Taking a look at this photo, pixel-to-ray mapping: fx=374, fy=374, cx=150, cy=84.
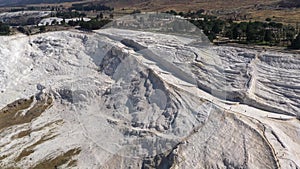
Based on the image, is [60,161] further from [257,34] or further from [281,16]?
[281,16]

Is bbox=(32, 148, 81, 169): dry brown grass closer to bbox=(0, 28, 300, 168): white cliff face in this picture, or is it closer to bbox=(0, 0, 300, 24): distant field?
bbox=(0, 28, 300, 168): white cliff face

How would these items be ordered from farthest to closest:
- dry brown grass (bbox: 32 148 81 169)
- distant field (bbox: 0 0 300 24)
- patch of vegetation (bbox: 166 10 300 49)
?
distant field (bbox: 0 0 300 24) < patch of vegetation (bbox: 166 10 300 49) < dry brown grass (bbox: 32 148 81 169)

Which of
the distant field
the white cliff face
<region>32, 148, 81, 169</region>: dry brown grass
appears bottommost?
<region>32, 148, 81, 169</region>: dry brown grass

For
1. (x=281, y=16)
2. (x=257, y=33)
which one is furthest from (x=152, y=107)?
(x=281, y=16)

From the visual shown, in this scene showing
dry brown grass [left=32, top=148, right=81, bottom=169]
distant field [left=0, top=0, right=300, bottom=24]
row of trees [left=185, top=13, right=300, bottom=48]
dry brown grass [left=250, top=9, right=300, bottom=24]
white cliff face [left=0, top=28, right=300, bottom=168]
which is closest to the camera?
white cliff face [left=0, top=28, right=300, bottom=168]

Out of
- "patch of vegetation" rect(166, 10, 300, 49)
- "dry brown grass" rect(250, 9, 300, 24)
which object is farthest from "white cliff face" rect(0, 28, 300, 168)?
"dry brown grass" rect(250, 9, 300, 24)

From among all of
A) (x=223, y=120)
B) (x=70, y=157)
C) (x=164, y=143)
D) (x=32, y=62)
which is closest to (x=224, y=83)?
(x=223, y=120)

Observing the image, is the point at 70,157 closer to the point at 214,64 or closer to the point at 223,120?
the point at 223,120

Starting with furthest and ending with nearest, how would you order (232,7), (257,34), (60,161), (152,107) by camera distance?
(232,7)
(257,34)
(152,107)
(60,161)
